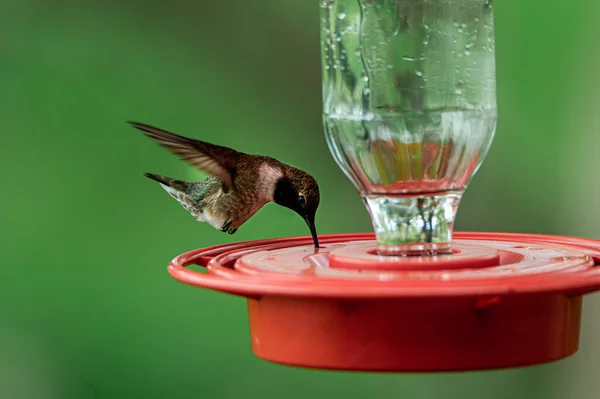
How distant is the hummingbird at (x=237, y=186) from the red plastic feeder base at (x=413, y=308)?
1.10 m

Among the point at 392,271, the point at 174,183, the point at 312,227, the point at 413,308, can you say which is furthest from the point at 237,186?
the point at 413,308

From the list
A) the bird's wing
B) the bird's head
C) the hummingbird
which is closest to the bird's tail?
the hummingbird

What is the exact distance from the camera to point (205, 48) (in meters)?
4.55

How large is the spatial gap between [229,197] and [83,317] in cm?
153

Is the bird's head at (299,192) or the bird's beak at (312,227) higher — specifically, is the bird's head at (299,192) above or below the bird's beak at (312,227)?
above

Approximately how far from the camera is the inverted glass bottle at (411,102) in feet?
6.26

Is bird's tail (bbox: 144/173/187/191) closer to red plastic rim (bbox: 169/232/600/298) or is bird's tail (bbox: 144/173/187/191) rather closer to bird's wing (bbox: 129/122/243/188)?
bird's wing (bbox: 129/122/243/188)

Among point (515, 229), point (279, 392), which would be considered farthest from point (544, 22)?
point (279, 392)

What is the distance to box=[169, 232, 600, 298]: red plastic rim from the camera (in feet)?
4.42

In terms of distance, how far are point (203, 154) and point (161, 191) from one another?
61.1 inches

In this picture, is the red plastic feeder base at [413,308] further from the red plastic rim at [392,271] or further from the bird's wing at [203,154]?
the bird's wing at [203,154]

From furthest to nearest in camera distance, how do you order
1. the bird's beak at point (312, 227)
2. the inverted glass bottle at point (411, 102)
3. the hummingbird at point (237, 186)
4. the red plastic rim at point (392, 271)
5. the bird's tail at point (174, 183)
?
the bird's tail at point (174, 183)
the hummingbird at point (237, 186)
the bird's beak at point (312, 227)
the inverted glass bottle at point (411, 102)
the red plastic rim at point (392, 271)

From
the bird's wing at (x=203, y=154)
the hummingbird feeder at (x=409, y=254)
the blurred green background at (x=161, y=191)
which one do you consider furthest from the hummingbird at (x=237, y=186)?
the blurred green background at (x=161, y=191)

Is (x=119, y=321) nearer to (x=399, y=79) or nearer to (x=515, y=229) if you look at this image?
(x=515, y=229)
